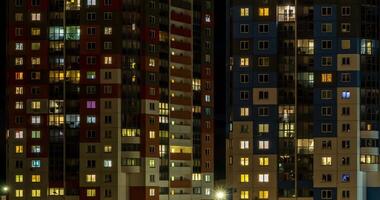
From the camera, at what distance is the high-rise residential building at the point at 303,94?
182625mm

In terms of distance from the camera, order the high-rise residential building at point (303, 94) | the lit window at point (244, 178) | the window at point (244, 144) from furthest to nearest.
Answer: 1. the window at point (244, 144)
2. the high-rise residential building at point (303, 94)
3. the lit window at point (244, 178)

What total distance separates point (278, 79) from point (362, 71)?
1259 centimetres

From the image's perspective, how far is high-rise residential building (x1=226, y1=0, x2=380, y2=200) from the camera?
183 metres

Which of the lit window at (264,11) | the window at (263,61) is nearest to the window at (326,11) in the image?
the lit window at (264,11)

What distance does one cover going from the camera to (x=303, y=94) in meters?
184

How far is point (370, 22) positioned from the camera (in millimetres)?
185250

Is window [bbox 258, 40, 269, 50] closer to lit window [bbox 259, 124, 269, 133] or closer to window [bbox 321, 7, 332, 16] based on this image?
window [bbox 321, 7, 332, 16]

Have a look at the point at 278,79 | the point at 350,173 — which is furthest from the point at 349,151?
the point at 278,79

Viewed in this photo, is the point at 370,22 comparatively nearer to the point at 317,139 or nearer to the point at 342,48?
the point at 342,48

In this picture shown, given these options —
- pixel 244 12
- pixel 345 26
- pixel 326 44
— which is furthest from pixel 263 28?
pixel 345 26

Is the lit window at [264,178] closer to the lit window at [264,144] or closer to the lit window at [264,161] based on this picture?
the lit window at [264,161]

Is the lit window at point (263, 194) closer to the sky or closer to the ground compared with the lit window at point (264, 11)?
closer to the ground

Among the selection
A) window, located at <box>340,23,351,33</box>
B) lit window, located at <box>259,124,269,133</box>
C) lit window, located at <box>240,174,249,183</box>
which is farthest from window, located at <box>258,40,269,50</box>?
lit window, located at <box>240,174,249,183</box>

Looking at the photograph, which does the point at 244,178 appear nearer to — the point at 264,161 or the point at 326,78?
the point at 264,161
